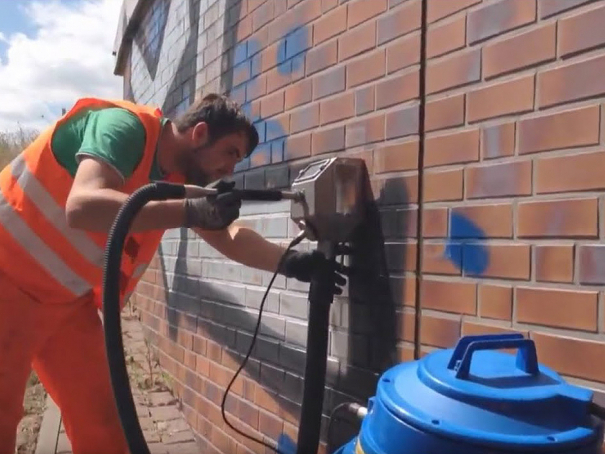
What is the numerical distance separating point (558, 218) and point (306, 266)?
2.73 ft

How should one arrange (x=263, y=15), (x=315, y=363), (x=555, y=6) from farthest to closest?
(x=263, y=15)
(x=315, y=363)
(x=555, y=6)

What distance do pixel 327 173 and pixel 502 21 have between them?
0.63m

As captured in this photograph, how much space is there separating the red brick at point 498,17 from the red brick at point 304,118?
753 millimetres

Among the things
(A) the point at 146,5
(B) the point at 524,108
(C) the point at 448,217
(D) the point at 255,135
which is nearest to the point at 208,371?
(D) the point at 255,135

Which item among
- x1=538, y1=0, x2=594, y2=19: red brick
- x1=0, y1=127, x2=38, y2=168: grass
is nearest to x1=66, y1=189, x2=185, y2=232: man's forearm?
x1=538, y1=0, x2=594, y2=19: red brick

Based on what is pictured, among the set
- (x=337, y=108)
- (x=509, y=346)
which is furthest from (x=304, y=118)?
(x=509, y=346)

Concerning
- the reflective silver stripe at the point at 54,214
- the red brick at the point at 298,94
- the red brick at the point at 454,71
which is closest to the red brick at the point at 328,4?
the red brick at the point at 298,94

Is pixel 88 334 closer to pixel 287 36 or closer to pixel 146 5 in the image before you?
pixel 287 36

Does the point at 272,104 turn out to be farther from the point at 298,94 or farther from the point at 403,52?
the point at 403,52

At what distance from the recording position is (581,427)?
1060 millimetres

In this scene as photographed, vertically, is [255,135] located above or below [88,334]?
above

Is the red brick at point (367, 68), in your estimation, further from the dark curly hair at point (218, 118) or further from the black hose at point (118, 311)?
the black hose at point (118, 311)

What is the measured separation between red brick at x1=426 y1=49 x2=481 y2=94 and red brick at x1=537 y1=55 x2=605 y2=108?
22 centimetres

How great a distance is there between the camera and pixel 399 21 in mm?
1969
